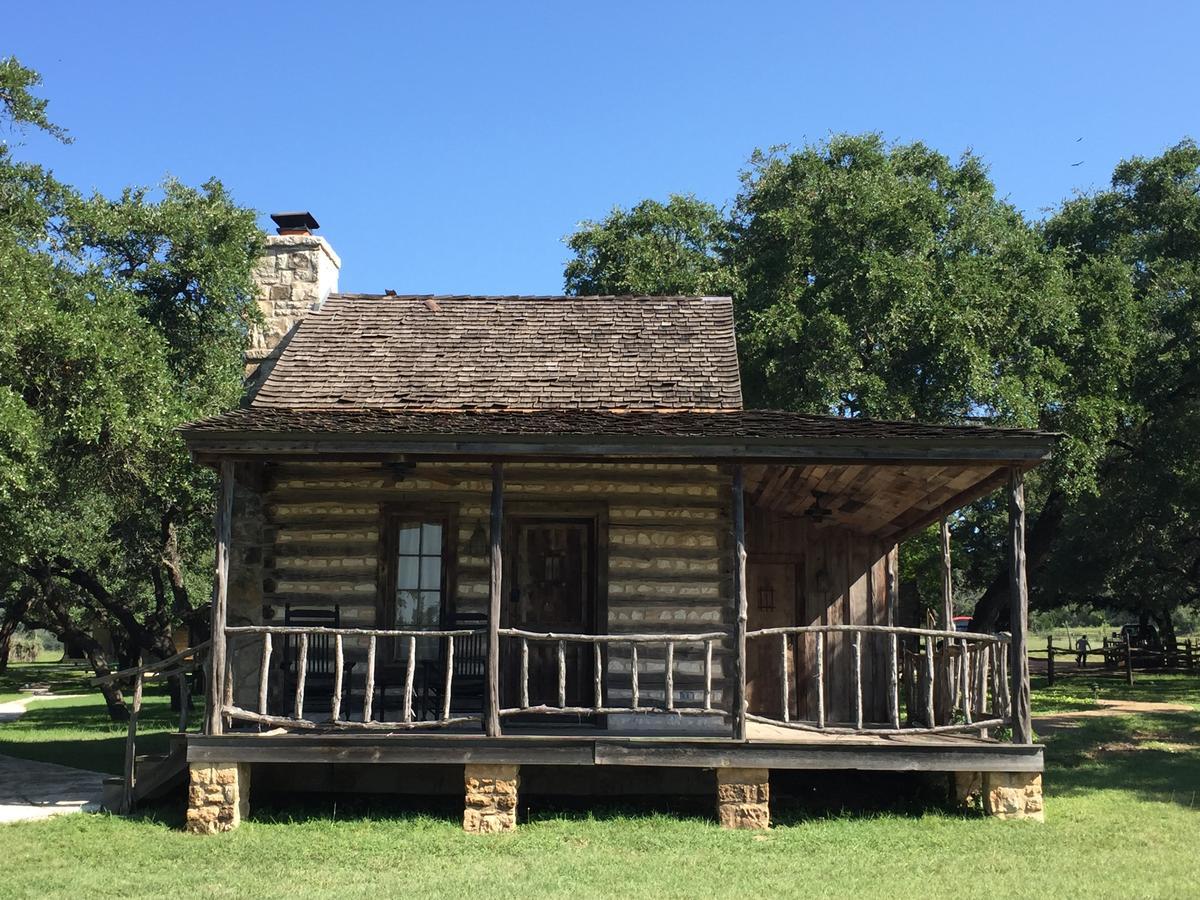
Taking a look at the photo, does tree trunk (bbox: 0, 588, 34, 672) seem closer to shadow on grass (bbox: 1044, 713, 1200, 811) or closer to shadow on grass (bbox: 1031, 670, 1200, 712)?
shadow on grass (bbox: 1031, 670, 1200, 712)

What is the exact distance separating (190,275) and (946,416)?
13772mm

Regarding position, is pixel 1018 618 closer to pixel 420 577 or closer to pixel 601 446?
pixel 601 446

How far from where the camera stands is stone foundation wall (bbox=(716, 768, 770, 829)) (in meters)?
10.5

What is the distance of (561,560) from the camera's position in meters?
12.8

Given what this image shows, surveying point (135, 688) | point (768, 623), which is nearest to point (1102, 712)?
point (768, 623)

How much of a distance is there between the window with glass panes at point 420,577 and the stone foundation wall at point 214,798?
2632 millimetres

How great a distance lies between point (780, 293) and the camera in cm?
2372

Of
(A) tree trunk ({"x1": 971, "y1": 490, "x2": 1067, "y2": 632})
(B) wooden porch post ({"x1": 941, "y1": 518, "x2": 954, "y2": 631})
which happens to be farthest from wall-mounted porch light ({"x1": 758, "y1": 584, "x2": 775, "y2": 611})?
(A) tree trunk ({"x1": 971, "y1": 490, "x2": 1067, "y2": 632})

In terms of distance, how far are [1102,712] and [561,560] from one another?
43.5ft

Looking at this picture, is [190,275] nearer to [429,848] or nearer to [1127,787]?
[429,848]

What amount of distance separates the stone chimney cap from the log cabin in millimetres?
39

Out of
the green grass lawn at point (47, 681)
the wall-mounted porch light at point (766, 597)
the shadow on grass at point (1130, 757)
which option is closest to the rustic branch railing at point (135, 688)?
the wall-mounted porch light at point (766, 597)

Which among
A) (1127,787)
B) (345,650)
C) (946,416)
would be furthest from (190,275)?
(1127,787)

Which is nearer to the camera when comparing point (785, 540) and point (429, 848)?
point (429, 848)
